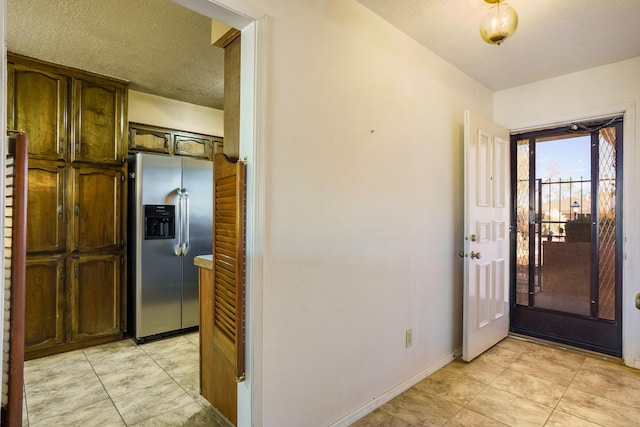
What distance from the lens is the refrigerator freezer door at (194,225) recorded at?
3656 mm

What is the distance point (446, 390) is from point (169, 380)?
202 centimetres

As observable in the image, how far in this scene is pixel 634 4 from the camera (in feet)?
6.88

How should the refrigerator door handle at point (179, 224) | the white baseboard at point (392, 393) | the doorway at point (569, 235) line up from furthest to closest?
the refrigerator door handle at point (179, 224) → the doorway at point (569, 235) → the white baseboard at point (392, 393)

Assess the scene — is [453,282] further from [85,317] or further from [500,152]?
[85,317]

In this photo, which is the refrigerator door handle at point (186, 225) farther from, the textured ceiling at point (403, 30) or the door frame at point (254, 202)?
the door frame at point (254, 202)

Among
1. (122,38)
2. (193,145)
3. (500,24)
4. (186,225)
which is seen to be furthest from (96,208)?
(500,24)

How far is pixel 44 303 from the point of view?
3078 mm

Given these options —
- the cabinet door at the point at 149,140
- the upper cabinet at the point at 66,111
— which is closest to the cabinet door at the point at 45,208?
the upper cabinet at the point at 66,111

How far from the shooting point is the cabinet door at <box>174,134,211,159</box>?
4227 mm

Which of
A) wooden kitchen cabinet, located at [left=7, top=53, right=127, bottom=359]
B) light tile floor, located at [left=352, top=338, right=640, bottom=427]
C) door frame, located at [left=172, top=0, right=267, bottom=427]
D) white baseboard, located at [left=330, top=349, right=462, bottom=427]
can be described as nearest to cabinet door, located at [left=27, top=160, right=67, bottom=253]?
wooden kitchen cabinet, located at [left=7, top=53, right=127, bottom=359]

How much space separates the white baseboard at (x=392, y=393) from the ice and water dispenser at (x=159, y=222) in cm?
248

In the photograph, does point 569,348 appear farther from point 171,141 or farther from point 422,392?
point 171,141

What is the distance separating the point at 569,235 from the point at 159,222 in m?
4.02

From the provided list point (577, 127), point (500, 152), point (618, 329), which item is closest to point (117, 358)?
point (500, 152)
